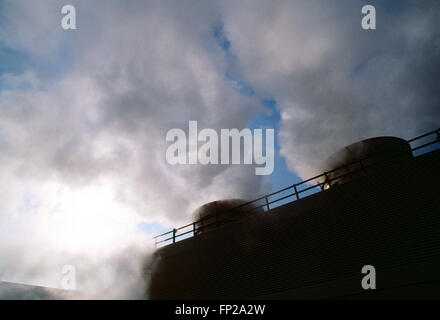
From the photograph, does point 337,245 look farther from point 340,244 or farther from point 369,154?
point 369,154

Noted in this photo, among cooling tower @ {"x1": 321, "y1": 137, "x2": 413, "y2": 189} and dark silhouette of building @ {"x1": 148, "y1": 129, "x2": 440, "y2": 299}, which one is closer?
dark silhouette of building @ {"x1": 148, "y1": 129, "x2": 440, "y2": 299}

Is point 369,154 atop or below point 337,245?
atop

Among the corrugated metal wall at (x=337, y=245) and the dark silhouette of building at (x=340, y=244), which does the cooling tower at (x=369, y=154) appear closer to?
the dark silhouette of building at (x=340, y=244)

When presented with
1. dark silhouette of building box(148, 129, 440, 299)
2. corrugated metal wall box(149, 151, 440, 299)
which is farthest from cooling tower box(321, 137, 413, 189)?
corrugated metal wall box(149, 151, 440, 299)

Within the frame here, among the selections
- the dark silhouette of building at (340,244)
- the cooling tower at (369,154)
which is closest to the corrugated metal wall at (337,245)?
the dark silhouette of building at (340,244)

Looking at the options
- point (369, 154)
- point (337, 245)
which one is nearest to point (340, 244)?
point (337, 245)

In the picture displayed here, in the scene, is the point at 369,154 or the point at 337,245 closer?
the point at 337,245

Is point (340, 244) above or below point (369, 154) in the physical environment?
below

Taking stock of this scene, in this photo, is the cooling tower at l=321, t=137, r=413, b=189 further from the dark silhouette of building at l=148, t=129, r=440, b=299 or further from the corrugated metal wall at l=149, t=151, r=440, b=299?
the corrugated metal wall at l=149, t=151, r=440, b=299

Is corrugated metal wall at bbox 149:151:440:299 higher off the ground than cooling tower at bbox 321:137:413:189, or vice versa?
cooling tower at bbox 321:137:413:189

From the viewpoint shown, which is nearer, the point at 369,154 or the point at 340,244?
the point at 340,244
